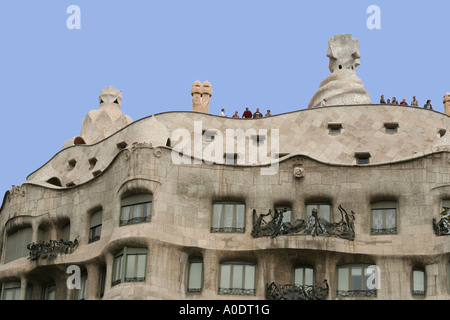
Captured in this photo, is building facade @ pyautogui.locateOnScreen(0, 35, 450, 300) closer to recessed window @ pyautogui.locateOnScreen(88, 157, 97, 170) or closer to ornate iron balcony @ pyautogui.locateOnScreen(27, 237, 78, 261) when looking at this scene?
ornate iron balcony @ pyautogui.locateOnScreen(27, 237, 78, 261)

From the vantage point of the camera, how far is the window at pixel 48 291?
2456 inches

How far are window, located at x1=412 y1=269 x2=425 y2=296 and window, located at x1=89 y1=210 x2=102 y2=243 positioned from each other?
13.9 metres

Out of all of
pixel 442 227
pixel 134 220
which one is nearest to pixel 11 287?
pixel 134 220

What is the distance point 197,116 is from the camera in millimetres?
64312

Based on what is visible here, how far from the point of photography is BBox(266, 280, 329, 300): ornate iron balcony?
57172mm

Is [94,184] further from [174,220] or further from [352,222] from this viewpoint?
[352,222]

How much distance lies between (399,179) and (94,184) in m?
13.7

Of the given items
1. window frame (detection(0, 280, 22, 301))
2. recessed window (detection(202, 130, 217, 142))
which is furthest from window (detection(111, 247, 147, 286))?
recessed window (detection(202, 130, 217, 142))

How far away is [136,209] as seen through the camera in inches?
2328

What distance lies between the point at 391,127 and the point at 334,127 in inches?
104

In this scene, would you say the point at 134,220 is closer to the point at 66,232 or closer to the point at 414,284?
the point at 66,232
